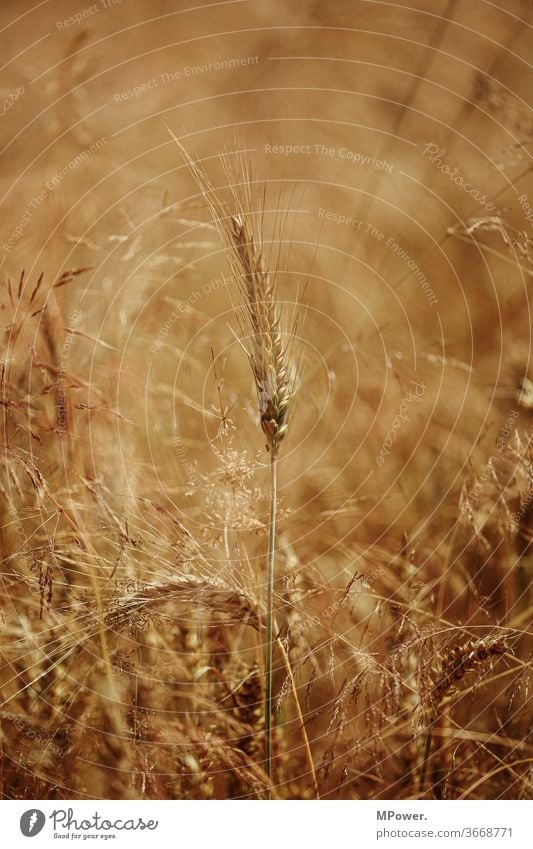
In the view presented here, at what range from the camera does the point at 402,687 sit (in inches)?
40.8

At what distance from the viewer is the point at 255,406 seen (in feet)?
3.43

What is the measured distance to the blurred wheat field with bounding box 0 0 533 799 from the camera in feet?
3.36

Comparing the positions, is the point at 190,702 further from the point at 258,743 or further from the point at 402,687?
the point at 402,687

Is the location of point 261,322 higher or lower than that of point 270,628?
higher
